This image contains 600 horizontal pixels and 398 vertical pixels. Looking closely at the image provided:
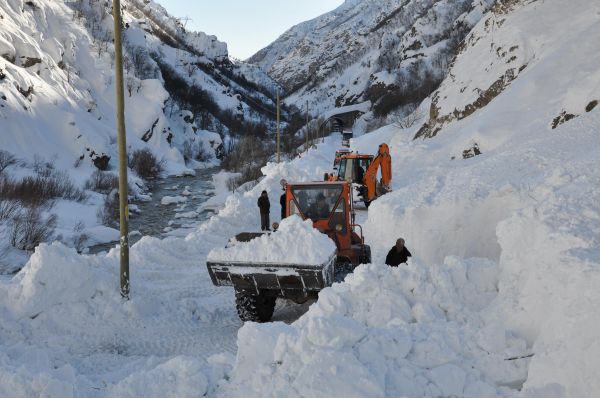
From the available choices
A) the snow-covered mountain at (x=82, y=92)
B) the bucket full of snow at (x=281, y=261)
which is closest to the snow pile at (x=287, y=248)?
the bucket full of snow at (x=281, y=261)

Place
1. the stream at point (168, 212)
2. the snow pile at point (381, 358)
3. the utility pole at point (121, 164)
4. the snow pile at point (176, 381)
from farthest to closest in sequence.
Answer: the stream at point (168, 212) → the utility pole at point (121, 164) → the snow pile at point (176, 381) → the snow pile at point (381, 358)

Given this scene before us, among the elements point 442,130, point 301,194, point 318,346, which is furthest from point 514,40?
point 318,346

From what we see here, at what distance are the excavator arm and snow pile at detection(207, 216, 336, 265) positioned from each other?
414 inches

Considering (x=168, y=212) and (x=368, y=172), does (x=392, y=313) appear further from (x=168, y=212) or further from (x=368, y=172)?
(x=168, y=212)

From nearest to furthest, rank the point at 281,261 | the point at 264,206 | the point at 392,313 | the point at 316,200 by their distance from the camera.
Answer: the point at 392,313 → the point at 281,261 → the point at 316,200 → the point at 264,206

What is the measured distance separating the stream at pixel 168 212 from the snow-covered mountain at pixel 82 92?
20.7ft

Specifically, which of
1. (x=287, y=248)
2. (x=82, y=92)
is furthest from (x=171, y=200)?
(x=287, y=248)

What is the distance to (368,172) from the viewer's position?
17984 millimetres

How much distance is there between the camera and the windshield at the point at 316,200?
9.41 m

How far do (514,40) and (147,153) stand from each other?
3382 cm

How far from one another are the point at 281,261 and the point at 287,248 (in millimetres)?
227

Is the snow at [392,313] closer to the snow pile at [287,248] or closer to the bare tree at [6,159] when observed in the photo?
the snow pile at [287,248]

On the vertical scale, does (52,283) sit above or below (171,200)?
below

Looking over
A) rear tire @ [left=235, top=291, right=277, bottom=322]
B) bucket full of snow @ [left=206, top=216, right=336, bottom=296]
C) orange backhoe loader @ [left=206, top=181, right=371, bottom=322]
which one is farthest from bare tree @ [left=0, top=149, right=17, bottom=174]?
bucket full of snow @ [left=206, top=216, right=336, bottom=296]
